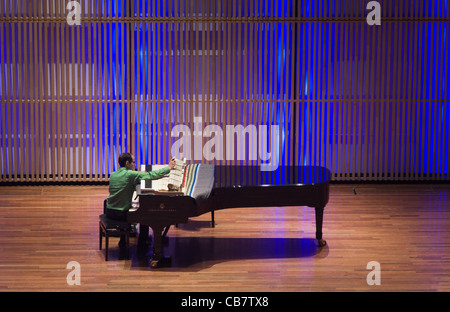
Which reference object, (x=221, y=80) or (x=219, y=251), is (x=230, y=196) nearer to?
(x=219, y=251)

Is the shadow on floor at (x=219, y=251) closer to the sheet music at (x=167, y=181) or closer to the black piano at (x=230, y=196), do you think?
the black piano at (x=230, y=196)

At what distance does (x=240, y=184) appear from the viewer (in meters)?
6.47

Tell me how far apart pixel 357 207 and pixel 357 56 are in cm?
213

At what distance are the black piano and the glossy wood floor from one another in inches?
13.7

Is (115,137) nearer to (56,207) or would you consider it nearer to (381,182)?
(56,207)

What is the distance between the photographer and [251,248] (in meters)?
6.91

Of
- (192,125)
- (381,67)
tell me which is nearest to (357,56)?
(381,67)

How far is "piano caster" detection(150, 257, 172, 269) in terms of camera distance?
629cm

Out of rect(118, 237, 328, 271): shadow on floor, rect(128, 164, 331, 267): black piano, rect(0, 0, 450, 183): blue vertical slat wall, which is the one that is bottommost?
rect(118, 237, 328, 271): shadow on floor

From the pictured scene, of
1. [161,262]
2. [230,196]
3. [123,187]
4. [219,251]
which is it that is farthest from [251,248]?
[123,187]

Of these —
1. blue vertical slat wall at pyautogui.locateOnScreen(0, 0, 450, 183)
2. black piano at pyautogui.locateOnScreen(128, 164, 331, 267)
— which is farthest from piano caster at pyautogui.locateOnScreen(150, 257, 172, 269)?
blue vertical slat wall at pyautogui.locateOnScreen(0, 0, 450, 183)

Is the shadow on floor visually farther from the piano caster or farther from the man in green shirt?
the man in green shirt

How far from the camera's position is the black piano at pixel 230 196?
6164 mm

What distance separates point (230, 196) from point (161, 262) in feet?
2.67
